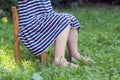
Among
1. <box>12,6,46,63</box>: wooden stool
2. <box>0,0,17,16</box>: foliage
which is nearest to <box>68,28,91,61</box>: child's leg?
<box>12,6,46,63</box>: wooden stool

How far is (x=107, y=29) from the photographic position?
24.1 ft

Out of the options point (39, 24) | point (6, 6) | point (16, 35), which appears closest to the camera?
point (39, 24)

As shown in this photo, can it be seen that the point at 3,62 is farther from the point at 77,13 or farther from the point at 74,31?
the point at 77,13

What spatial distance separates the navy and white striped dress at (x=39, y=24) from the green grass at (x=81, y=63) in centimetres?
25

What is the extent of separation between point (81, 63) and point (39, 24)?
698 millimetres

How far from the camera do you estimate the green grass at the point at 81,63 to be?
4055 millimetres

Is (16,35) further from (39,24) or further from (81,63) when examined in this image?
(81,63)

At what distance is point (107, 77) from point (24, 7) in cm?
129

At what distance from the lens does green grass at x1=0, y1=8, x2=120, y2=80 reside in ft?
13.3

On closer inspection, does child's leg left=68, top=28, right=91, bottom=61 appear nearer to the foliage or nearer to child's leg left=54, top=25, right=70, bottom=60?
child's leg left=54, top=25, right=70, bottom=60

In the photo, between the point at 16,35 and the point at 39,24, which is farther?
the point at 16,35

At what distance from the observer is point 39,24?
14.8ft

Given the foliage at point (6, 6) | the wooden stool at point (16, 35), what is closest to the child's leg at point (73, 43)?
the wooden stool at point (16, 35)

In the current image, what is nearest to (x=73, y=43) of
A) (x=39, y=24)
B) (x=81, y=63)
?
(x=81, y=63)
